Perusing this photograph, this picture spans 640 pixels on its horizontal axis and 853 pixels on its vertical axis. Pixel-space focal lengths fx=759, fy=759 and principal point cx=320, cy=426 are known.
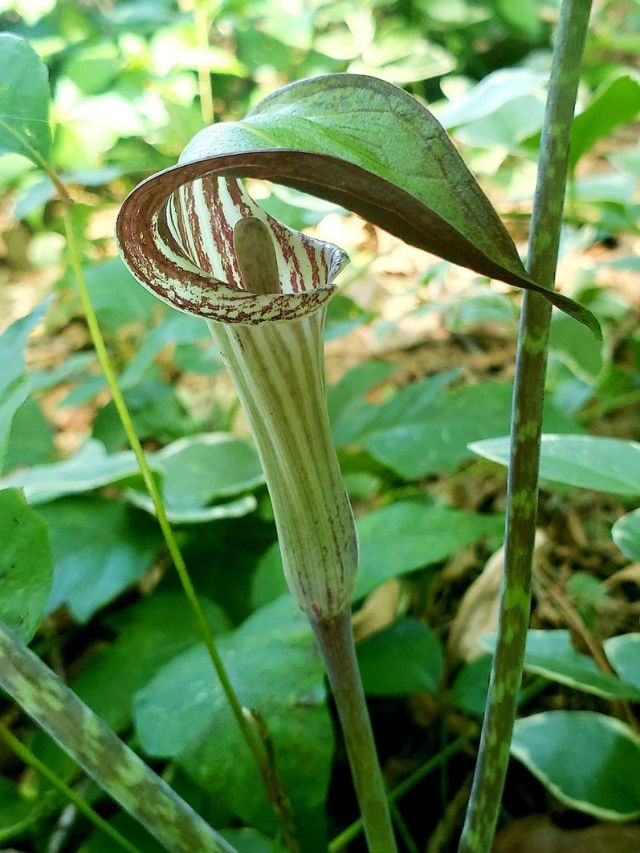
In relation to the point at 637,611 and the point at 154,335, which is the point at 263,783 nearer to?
the point at 637,611

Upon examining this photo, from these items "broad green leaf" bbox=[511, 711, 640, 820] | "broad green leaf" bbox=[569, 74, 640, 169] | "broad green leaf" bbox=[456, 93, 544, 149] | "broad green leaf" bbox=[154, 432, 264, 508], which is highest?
"broad green leaf" bbox=[569, 74, 640, 169]

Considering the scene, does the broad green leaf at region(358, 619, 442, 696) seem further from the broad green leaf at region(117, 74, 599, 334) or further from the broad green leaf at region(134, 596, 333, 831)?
the broad green leaf at region(117, 74, 599, 334)

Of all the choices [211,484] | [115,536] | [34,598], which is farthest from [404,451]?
[34,598]

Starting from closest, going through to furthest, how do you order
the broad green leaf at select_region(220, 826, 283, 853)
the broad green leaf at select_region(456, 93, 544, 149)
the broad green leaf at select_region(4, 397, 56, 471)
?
1. the broad green leaf at select_region(220, 826, 283, 853)
2. the broad green leaf at select_region(456, 93, 544, 149)
3. the broad green leaf at select_region(4, 397, 56, 471)

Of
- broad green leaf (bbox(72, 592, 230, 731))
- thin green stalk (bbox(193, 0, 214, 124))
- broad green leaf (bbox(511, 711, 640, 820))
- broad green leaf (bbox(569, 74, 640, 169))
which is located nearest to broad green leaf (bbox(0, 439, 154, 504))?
broad green leaf (bbox(72, 592, 230, 731))

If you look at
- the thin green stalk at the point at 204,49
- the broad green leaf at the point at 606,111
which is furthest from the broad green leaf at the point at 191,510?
the thin green stalk at the point at 204,49

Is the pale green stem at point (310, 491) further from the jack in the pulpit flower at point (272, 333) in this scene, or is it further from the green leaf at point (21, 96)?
the green leaf at point (21, 96)
